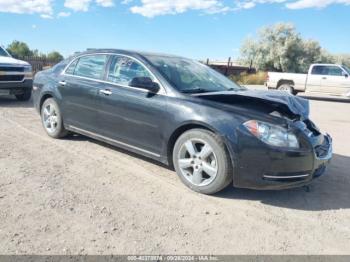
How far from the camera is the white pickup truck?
19.0 metres

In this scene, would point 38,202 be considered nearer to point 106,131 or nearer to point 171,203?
point 171,203

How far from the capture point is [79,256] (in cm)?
307

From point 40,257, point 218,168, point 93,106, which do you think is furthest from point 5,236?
point 93,106

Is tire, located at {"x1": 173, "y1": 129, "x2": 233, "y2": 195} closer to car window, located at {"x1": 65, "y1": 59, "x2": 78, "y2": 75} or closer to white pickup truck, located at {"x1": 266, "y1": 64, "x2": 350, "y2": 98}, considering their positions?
car window, located at {"x1": 65, "y1": 59, "x2": 78, "y2": 75}

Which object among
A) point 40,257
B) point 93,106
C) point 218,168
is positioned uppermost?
point 93,106

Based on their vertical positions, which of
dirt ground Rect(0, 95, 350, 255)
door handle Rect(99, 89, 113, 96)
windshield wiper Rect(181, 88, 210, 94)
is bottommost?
dirt ground Rect(0, 95, 350, 255)

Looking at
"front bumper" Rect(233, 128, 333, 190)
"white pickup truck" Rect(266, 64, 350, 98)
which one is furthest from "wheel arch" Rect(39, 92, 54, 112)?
"white pickup truck" Rect(266, 64, 350, 98)

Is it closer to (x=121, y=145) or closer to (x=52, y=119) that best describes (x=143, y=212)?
(x=121, y=145)

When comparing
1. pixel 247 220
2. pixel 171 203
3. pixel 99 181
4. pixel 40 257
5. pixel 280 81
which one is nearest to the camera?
pixel 40 257

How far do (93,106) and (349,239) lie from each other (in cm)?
377

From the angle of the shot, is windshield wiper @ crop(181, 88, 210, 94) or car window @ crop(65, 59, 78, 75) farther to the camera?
car window @ crop(65, 59, 78, 75)

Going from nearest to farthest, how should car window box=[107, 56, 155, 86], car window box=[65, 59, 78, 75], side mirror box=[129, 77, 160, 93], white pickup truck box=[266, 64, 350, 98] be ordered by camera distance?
side mirror box=[129, 77, 160, 93] → car window box=[107, 56, 155, 86] → car window box=[65, 59, 78, 75] → white pickup truck box=[266, 64, 350, 98]

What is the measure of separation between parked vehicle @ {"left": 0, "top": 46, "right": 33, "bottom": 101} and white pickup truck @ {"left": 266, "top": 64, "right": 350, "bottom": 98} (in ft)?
43.8

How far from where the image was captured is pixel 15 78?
35.5ft
